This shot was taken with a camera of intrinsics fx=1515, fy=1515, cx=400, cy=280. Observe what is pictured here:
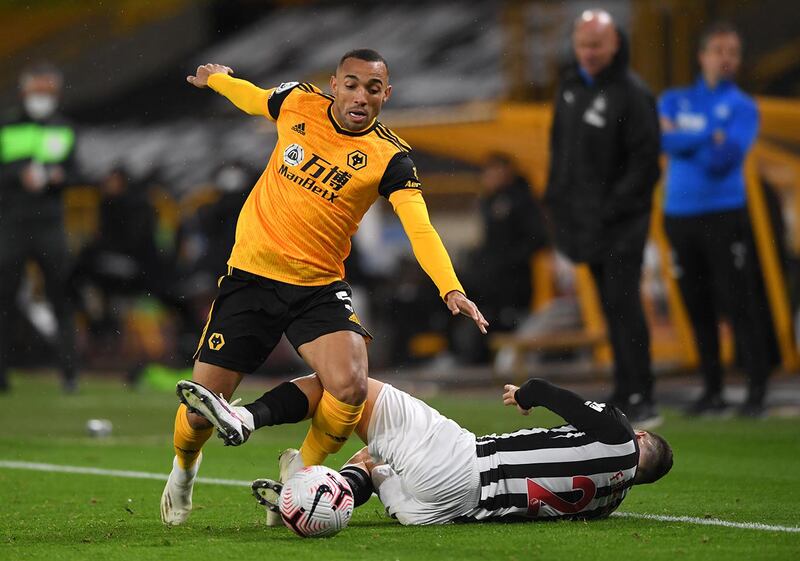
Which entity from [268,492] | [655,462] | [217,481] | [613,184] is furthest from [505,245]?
A: [268,492]

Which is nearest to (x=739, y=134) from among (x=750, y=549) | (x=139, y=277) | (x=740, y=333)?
(x=740, y=333)

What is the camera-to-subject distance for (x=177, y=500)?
5969 mm

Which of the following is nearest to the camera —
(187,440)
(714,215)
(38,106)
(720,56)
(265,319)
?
(187,440)

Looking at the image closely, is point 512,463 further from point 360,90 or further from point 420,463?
point 360,90

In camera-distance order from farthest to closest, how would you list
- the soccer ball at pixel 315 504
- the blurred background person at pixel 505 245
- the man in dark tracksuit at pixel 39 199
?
the blurred background person at pixel 505 245, the man in dark tracksuit at pixel 39 199, the soccer ball at pixel 315 504

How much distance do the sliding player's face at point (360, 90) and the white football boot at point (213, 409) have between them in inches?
56.1

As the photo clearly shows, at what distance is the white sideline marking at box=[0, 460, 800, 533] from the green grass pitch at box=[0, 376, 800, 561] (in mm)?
81

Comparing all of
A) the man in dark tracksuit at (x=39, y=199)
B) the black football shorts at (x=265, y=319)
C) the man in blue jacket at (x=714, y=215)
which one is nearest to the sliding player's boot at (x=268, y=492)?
the black football shorts at (x=265, y=319)

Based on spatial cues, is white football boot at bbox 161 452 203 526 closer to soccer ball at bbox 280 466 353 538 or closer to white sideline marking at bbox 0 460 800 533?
soccer ball at bbox 280 466 353 538

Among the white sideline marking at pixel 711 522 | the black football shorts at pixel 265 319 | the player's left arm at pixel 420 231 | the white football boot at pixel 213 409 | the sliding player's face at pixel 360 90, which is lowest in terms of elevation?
the white sideline marking at pixel 711 522

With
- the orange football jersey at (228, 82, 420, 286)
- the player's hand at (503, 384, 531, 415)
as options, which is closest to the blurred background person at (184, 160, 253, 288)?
the orange football jersey at (228, 82, 420, 286)

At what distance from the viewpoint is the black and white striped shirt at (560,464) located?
570 centimetres

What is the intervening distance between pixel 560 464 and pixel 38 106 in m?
8.91

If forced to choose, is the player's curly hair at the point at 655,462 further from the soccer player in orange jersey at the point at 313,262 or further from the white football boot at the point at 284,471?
the white football boot at the point at 284,471
